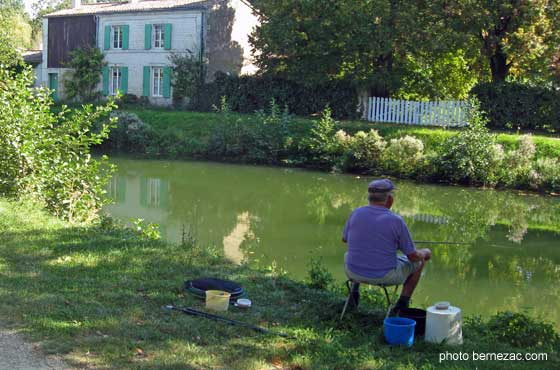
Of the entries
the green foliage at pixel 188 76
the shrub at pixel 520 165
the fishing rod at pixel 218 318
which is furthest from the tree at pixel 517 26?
the fishing rod at pixel 218 318

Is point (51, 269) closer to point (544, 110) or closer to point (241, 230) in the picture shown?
point (241, 230)

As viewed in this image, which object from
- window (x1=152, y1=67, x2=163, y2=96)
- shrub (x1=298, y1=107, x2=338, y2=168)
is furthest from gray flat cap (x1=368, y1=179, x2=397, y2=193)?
window (x1=152, y1=67, x2=163, y2=96)

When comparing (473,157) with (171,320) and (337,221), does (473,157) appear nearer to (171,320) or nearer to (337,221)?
(337,221)

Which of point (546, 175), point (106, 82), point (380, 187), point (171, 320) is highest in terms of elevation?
point (106, 82)

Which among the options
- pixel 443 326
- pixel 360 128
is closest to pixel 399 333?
pixel 443 326

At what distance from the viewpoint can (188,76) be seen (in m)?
33.9

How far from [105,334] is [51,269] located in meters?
2.02

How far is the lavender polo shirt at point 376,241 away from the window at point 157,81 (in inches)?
1222

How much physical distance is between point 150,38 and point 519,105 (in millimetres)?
19115

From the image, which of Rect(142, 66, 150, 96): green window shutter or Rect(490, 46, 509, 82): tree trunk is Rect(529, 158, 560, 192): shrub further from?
Rect(142, 66, 150, 96): green window shutter

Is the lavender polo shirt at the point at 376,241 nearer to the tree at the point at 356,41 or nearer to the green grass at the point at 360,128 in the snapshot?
the green grass at the point at 360,128

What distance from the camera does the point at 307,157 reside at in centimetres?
2572

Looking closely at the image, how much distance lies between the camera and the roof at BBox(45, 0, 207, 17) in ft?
114

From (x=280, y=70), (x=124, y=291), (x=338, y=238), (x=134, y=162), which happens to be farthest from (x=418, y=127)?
(x=124, y=291)
